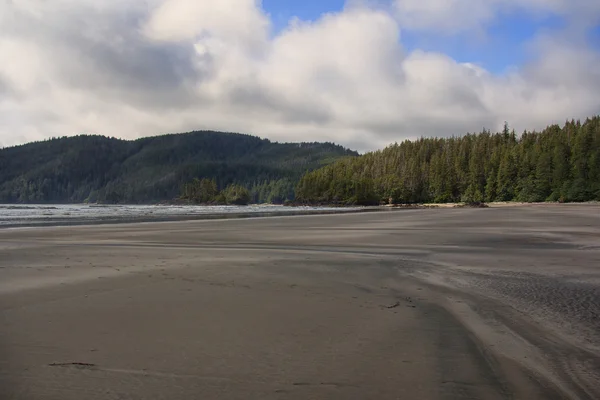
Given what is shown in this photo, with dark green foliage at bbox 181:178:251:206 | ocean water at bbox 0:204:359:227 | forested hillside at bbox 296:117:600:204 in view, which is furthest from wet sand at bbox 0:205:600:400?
dark green foliage at bbox 181:178:251:206

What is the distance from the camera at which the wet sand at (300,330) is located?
405cm

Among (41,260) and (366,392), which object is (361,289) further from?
(41,260)

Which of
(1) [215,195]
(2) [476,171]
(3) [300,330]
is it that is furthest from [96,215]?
(1) [215,195]

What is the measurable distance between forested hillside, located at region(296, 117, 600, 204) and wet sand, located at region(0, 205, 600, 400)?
93.3m

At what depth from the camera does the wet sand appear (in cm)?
405

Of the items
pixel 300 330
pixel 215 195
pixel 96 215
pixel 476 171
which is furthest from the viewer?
pixel 215 195

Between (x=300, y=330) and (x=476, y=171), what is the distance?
12269 cm

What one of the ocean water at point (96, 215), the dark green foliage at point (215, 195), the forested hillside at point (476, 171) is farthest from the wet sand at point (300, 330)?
the dark green foliage at point (215, 195)

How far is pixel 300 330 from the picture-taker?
5875 millimetres

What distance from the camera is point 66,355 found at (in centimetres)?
477

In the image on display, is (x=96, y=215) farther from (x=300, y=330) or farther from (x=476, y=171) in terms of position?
(x=476, y=171)

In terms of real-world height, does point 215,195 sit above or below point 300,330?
above

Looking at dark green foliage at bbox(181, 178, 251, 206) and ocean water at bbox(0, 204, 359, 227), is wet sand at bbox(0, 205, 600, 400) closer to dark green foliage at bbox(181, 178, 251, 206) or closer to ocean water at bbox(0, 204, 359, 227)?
ocean water at bbox(0, 204, 359, 227)

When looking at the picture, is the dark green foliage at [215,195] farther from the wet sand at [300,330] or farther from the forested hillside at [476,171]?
the wet sand at [300,330]
